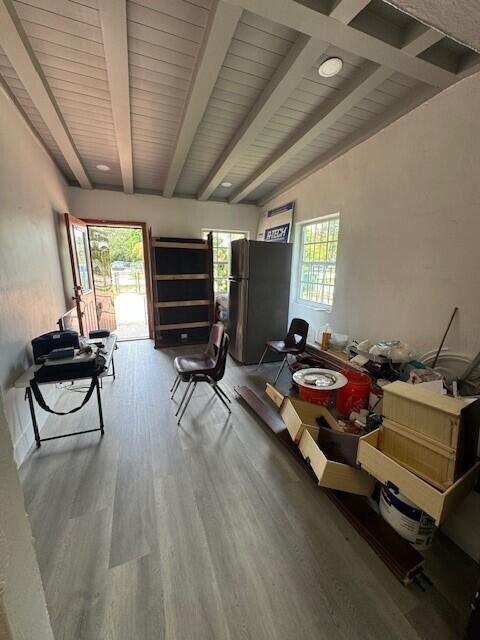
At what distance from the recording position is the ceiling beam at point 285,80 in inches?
54.9

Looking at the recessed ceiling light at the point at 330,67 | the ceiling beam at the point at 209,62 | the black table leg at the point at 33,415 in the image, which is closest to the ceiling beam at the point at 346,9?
the recessed ceiling light at the point at 330,67

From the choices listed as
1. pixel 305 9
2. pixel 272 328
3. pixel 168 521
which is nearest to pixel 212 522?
pixel 168 521

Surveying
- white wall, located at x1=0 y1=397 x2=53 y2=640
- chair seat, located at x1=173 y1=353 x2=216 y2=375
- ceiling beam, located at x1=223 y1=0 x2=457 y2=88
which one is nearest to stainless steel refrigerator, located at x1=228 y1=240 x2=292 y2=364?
chair seat, located at x1=173 y1=353 x2=216 y2=375

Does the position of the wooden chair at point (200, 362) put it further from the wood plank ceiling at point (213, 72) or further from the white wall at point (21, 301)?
the wood plank ceiling at point (213, 72)

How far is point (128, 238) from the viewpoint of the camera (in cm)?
973

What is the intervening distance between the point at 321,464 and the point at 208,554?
0.74m

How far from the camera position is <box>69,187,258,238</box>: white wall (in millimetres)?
4156

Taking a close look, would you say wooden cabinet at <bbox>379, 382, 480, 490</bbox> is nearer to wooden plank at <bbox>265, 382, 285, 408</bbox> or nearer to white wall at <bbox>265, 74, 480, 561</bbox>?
white wall at <bbox>265, 74, 480, 561</bbox>

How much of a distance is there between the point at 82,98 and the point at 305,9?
6.20ft

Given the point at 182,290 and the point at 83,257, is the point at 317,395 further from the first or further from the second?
the point at 83,257

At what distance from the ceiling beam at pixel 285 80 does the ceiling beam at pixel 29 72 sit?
1631mm

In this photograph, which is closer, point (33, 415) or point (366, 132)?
point (33, 415)

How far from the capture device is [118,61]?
67.3 inches

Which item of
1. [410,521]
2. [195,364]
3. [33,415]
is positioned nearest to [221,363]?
[195,364]
